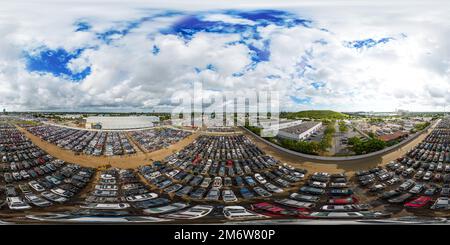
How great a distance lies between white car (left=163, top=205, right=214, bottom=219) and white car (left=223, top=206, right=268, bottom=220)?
23 cm

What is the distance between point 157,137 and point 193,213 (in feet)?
4.81

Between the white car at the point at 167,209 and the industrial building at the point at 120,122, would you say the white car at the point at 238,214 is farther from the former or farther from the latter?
the industrial building at the point at 120,122

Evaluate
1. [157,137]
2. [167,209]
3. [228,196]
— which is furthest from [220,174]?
[157,137]

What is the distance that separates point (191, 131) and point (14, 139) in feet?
10.7

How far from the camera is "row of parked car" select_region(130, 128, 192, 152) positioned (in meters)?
3.50

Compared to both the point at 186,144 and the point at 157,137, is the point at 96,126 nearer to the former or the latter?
the point at 157,137

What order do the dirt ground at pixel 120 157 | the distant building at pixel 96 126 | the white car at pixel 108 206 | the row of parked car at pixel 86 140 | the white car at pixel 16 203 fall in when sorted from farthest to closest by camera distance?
the distant building at pixel 96 126
the row of parked car at pixel 86 140
the dirt ground at pixel 120 157
the white car at pixel 16 203
the white car at pixel 108 206

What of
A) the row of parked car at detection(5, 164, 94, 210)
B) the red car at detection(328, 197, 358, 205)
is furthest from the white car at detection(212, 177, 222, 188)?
the row of parked car at detection(5, 164, 94, 210)

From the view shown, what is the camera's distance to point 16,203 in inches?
120

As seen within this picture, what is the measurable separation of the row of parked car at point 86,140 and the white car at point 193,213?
1.32 m

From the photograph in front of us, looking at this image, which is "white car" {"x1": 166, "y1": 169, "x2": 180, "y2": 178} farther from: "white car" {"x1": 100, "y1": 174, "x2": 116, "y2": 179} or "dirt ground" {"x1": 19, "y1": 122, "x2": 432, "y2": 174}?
"white car" {"x1": 100, "y1": 174, "x2": 116, "y2": 179}

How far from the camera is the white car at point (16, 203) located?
118 inches

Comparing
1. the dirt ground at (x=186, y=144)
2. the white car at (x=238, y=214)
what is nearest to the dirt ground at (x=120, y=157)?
the dirt ground at (x=186, y=144)
